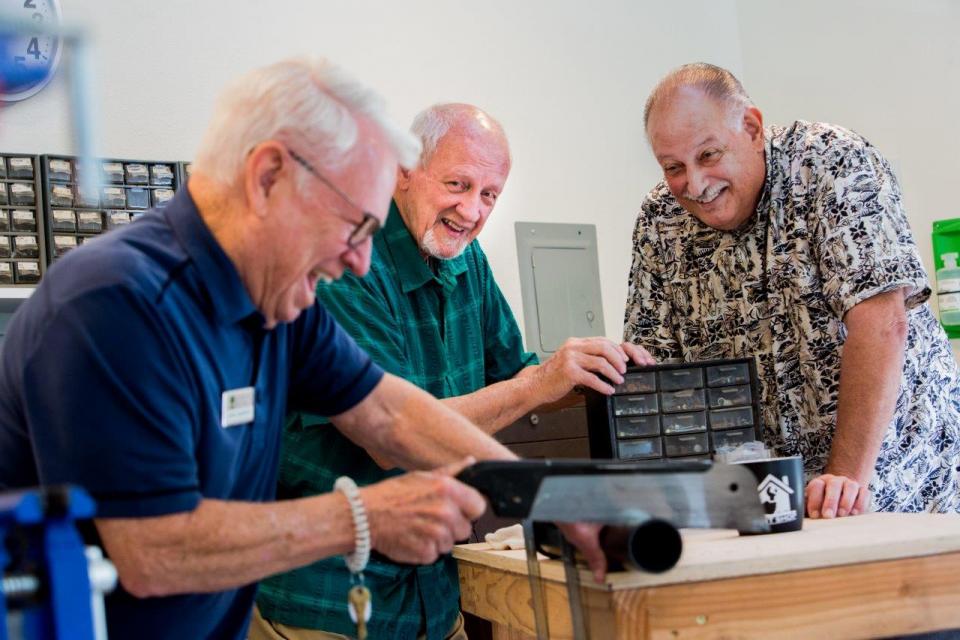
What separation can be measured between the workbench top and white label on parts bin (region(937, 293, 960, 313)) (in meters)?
2.37

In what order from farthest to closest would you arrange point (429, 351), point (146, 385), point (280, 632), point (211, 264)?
point (429, 351) < point (280, 632) < point (211, 264) < point (146, 385)

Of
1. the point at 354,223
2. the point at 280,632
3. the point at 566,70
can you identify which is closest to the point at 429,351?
the point at 280,632

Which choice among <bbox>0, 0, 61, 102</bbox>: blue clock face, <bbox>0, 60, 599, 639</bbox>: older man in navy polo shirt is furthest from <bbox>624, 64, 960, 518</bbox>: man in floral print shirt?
<bbox>0, 0, 61, 102</bbox>: blue clock face

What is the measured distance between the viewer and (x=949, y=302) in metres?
3.77

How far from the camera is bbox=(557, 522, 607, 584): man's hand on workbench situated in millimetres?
1275

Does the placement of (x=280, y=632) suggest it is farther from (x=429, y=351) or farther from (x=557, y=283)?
(x=557, y=283)

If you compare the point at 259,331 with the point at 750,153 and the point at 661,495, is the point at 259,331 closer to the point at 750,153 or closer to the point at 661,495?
the point at 661,495

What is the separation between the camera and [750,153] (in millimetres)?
2057

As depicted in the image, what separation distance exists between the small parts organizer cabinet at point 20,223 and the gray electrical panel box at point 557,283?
1614mm

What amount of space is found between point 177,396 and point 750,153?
1.26 meters

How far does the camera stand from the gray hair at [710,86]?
2035mm

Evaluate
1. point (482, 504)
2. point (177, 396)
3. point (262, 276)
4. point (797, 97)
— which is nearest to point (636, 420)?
point (482, 504)

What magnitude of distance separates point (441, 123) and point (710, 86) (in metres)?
0.50

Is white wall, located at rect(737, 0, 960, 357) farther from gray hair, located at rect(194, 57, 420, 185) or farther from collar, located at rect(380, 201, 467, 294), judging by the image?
gray hair, located at rect(194, 57, 420, 185)
